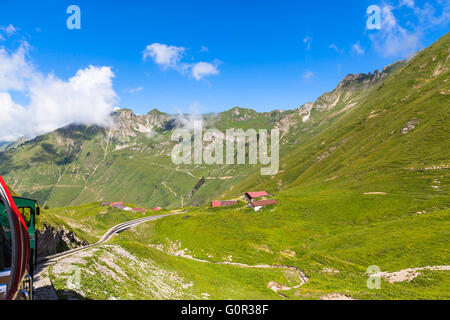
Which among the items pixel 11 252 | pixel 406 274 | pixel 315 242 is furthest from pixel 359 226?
pixel 11 252

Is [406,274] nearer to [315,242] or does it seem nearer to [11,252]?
[315,242]

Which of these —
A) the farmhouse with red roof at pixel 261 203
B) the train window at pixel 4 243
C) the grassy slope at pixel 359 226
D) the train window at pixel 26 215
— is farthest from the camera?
the farmhouse with red roof at pixel 261 203

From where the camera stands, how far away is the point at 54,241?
44000 mm

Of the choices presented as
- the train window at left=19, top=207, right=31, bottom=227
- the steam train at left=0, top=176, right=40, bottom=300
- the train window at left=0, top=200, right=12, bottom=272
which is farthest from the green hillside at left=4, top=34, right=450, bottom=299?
the train window at left=0, top=200, right=12, bottom=272

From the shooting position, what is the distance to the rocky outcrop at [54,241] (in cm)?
3931

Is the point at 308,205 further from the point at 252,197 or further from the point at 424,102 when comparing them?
the point at 424,102

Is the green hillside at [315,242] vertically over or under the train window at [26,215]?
under

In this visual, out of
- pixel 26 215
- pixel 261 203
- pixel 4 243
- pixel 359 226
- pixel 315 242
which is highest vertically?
pixel 4 243

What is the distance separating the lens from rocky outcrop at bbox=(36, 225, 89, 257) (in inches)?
1548

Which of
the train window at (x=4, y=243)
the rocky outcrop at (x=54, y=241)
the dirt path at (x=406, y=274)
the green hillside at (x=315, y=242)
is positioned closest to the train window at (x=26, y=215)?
the rocky outcrop at (x=54, y=241)

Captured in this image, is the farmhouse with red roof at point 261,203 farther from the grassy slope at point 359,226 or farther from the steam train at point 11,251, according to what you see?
the steam train at point 11,251

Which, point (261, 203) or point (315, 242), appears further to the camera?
point (261, 203)
